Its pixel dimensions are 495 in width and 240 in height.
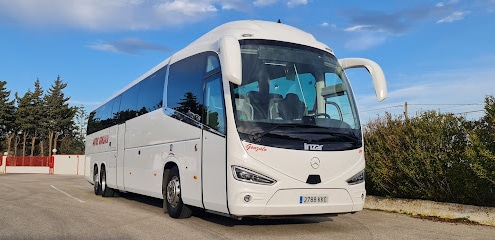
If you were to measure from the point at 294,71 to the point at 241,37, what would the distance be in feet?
3.42

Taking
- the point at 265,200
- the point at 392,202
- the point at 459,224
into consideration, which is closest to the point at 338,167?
the point at 265,200

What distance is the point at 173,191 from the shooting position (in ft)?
29.7

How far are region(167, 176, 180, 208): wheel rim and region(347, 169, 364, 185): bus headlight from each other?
3398mm

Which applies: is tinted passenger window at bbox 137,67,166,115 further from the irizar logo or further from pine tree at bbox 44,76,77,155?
pine tree at bbox 44,76,77,155

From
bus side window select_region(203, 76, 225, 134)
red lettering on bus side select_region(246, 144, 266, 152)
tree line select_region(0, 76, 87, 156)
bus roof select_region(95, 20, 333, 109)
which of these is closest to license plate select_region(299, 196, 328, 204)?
red lettering on bus side select_region(246, 144, 266, 152)

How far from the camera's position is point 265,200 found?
6672 mm

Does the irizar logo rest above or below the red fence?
above

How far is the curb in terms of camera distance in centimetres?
849

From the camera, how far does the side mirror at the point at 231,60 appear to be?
21.0ft

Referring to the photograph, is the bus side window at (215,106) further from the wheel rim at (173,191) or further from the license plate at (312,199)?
the wheel rim at (173,191)

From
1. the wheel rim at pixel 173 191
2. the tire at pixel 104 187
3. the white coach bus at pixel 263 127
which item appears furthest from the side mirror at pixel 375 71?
the tire at pixel 104 187

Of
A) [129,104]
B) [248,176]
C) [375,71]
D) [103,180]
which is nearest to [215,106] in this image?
[248,176]

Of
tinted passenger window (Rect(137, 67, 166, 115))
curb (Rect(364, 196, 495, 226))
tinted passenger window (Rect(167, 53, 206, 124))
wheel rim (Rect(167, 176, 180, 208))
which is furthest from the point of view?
tinted passenger window (Rect(137, 67, 166, 115))

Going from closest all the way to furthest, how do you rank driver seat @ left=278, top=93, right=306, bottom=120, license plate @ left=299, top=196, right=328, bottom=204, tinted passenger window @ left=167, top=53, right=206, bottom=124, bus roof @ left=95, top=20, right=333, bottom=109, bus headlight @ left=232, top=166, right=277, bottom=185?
bus headlight @ left=232, top=166, right=277, bottom=185
license plate @ left=299, top=196, right=328, bottom=204
driver seat @ left=278, top=93, right=306, bottom=120
bus roof @ left=95, top=20, right=333, bottom=109
tinted passenger window @ left=167, top=53, right=206, bottom=124
